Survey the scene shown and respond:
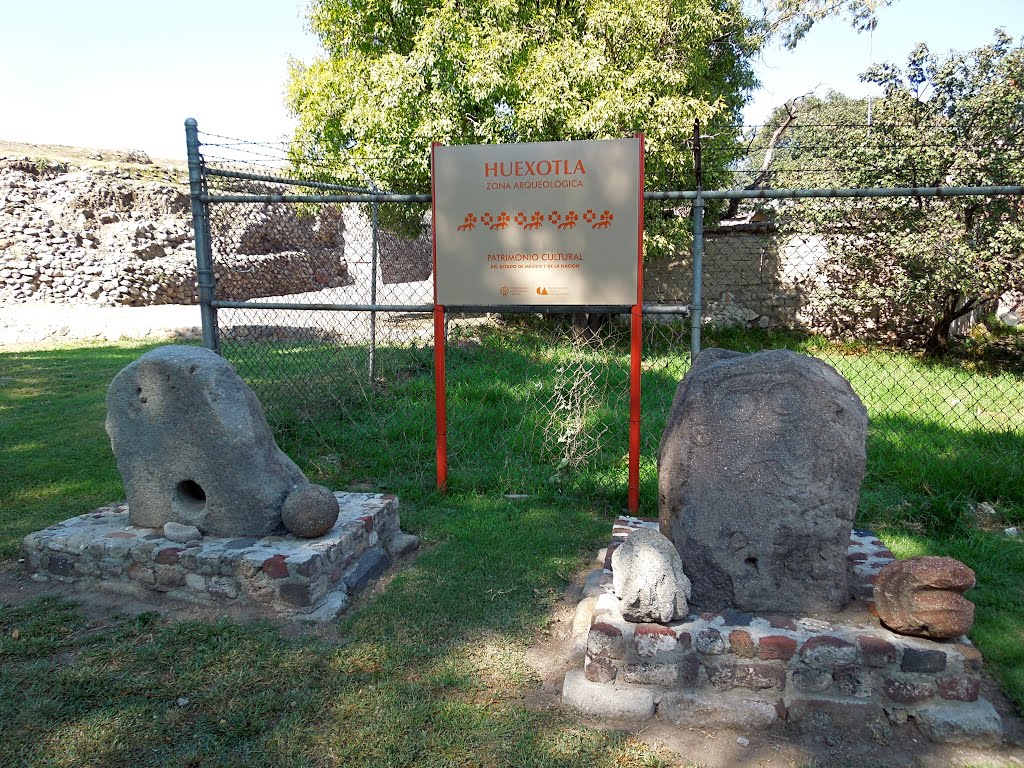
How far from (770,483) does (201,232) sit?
4.45m

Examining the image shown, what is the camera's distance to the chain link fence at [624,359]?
540cm

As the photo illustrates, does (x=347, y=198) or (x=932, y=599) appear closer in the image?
(x=932, y=599)

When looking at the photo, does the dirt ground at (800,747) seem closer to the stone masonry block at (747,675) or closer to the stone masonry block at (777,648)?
the stone masonry block at (747,675)

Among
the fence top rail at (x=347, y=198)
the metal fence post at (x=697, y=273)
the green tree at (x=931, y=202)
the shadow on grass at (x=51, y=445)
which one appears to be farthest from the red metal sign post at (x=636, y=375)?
the green tree at (x=931, y=202)

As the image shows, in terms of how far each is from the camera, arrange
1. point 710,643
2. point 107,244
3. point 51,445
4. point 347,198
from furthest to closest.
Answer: point 107,244 → point 51,445 → point 347,198 → point 710,643

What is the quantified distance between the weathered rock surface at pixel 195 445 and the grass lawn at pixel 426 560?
2.07 ft

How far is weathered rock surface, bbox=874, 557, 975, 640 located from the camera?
2.73 meters

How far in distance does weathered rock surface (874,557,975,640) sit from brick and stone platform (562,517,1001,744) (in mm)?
73

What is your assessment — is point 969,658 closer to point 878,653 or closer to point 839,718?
point 878,653

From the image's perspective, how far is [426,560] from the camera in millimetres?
4234

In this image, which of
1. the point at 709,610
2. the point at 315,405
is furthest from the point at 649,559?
the point at 315,405

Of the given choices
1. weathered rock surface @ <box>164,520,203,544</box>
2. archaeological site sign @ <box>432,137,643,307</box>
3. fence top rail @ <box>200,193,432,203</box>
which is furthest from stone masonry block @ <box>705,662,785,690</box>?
fence top rail @ <box>200,193,432,203</box>

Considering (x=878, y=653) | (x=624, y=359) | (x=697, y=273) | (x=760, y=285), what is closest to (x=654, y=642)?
(x=878, y=653)

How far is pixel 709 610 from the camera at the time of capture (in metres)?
3.06
